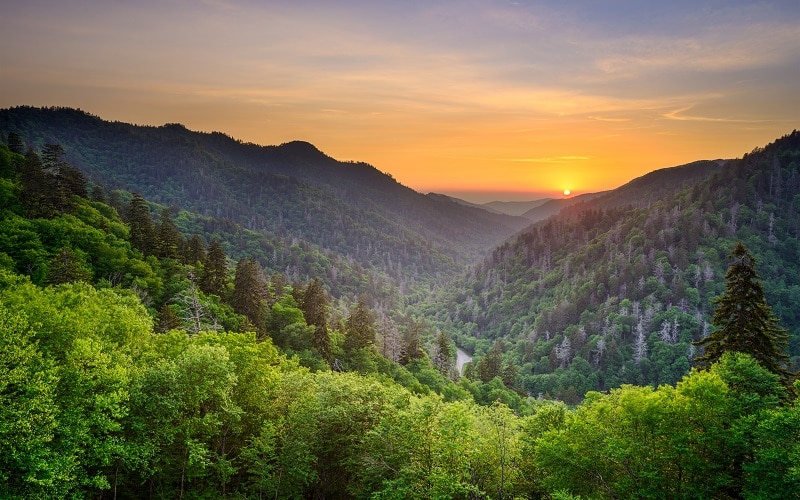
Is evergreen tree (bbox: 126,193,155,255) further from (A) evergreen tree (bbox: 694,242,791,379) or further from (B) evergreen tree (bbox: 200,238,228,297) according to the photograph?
(A) evergreen tree (bbox: 694,242,791,379)

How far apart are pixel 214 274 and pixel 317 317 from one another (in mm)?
17579

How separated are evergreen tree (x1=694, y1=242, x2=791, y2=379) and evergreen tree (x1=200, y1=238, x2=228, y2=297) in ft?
212

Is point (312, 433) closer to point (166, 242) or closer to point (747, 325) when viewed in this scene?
point (747, 325)

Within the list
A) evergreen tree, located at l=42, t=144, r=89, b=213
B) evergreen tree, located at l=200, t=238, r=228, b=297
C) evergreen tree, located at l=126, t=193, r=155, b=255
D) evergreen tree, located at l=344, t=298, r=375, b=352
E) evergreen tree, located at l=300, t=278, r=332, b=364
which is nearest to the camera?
evergreen tree, located at l=42, t=144, r=89, b=213

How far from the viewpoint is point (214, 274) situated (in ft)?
249

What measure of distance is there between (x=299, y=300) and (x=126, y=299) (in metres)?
46.3

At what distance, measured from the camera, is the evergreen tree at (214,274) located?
73688 millimetres

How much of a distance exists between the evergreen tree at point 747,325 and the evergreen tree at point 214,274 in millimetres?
64688

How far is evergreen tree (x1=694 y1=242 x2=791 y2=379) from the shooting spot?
1281 inches

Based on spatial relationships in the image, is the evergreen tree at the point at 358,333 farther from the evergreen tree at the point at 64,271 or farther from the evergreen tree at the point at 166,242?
the evergreen tree at the point at 64,271

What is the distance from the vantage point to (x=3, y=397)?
1966cm

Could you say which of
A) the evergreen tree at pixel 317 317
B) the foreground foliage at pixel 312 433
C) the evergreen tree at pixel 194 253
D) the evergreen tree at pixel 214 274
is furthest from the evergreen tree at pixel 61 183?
the foreground foliage at pixel 312 433

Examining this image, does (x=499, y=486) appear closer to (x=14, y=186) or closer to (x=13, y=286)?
(x=13, y=286)

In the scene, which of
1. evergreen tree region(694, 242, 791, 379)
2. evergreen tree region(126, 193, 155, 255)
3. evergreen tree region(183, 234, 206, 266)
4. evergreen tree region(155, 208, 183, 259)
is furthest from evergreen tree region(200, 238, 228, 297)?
evergreen tree region(694, 242, 791, 379)
